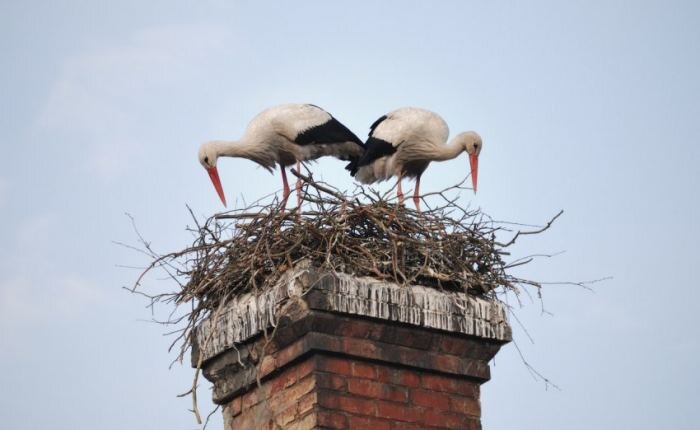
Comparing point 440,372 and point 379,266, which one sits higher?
point 379,266

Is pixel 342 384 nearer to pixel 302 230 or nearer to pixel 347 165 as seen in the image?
pixel 302 230

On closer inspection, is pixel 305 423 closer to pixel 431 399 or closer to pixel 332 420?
pixel 332 420

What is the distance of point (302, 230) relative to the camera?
6246 mm

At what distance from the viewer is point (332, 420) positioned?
5.37 metres

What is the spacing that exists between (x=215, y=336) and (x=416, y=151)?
4.94 meters

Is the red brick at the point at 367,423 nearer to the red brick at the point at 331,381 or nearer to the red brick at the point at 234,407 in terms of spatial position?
the red brick at the point at 331,381

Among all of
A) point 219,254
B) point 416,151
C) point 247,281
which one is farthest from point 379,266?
point 416,151

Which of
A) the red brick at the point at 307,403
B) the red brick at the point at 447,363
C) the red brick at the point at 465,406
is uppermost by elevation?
the red brick at the point at 447,363

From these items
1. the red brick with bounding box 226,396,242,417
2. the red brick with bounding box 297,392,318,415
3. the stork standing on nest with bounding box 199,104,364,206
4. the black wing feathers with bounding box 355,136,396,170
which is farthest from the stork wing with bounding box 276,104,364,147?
the red brick with bounding box 297,392,318,415

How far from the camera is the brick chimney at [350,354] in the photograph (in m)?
5.54

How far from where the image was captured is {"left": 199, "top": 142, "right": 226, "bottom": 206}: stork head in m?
10.9

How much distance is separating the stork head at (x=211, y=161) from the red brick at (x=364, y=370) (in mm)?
5341

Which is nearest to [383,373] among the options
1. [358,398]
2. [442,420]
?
[358,398]

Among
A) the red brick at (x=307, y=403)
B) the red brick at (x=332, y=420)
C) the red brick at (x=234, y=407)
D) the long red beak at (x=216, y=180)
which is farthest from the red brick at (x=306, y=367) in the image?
the long red beak at (x=216, y=180)
